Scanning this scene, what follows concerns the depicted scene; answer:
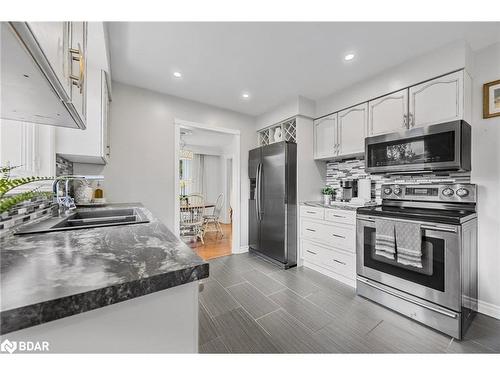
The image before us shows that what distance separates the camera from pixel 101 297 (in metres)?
0.44

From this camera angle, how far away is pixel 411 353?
1387 millimetres

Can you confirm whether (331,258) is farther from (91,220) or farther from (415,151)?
(91,220)

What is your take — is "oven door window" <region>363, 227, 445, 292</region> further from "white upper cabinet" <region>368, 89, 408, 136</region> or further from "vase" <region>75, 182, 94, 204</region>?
"vase" <region>75, 182, 94, 204</region>

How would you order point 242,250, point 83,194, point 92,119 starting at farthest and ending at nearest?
point 242,250 < point 83,194 < point 92,119

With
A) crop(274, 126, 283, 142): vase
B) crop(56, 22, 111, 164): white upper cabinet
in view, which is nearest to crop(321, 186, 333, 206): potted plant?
crop(274, 126, 283, 142): vase

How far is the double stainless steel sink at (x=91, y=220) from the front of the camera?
3.58 feet

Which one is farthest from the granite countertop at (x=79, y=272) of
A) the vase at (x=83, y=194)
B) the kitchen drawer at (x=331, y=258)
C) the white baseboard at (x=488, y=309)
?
the white baseboard at (x=488, y=309)

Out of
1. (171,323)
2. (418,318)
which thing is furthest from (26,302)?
(418,318)

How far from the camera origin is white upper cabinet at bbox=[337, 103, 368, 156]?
2.49 metres

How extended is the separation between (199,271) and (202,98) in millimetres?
2939

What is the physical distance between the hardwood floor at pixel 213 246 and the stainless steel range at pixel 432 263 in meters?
2.23

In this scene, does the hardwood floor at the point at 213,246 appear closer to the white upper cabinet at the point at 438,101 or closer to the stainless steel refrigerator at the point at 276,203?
the stainless steel refrigerator at the point at 276,203

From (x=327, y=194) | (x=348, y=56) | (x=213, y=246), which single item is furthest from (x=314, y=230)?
(x=213, y=246)

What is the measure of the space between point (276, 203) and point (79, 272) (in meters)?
2.63
